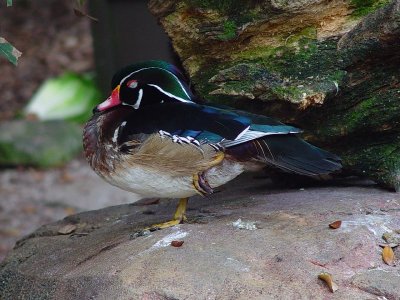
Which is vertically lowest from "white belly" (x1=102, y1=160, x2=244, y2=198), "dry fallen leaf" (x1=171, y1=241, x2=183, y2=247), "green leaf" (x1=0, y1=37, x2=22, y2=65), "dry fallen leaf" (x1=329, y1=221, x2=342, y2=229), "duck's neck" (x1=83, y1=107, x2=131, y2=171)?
"dry fallen leaf" (x1=329, y1=221, x2=342, y2=229)

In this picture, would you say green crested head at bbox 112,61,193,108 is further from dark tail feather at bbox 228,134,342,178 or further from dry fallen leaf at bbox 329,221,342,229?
dry fallen leaf at bbox 329,221,342,229

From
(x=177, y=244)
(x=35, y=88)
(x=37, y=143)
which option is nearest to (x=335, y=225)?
(x=177, y=244)

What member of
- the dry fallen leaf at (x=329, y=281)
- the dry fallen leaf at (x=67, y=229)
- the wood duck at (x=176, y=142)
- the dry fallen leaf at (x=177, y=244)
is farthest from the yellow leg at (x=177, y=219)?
the dry fallen leaf at (x=329, y=281)

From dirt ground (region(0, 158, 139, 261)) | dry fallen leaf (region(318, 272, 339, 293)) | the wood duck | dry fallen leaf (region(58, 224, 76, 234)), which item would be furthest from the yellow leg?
dirt ground (region(0, 158, 139, 261))

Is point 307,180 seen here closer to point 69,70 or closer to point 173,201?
point 173,201

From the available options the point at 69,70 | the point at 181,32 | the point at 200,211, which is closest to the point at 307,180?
the point at 200,211

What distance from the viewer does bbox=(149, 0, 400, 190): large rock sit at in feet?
12.6

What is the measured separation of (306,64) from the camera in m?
3.90

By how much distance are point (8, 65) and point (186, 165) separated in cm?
831

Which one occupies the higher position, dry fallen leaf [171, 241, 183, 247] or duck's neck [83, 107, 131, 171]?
→ duck's neck [83, 107, 131, 171]

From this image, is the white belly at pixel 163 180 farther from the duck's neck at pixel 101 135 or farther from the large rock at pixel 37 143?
the large rock at pixel 37 143

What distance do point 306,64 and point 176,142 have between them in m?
0.80

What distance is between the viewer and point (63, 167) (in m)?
8.45

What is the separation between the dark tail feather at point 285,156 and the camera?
359 cm
